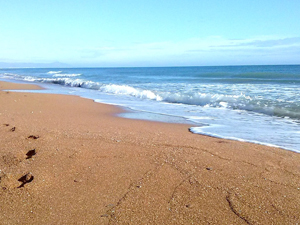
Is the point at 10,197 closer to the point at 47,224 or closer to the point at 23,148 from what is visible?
the point at 47,224

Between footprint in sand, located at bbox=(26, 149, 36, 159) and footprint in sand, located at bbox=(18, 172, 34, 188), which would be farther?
footprint in sand, located at bbox=(26, 149, 36, 159)

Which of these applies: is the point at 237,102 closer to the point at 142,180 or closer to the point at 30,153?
the point at 142,180

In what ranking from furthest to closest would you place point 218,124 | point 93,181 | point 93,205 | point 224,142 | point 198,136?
1. point 218,124
2. point 198,136
3. point 224,142
4. point 93,181
5. point 93,205

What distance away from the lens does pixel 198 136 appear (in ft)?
17.2

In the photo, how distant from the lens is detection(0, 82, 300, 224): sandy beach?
248cm

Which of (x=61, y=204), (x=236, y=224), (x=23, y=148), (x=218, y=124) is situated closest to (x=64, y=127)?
(x=23, y=148)

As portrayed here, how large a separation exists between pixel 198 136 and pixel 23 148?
301 centimetres

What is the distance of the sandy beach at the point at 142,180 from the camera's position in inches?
97.5

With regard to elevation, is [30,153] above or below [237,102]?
above

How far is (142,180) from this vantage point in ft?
10.2

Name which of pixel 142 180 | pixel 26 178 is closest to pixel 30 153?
pixel 26 178

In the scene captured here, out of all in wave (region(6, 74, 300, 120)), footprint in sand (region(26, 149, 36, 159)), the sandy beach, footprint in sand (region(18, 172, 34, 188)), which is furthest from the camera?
wave (region(6, 74, 300, 120))

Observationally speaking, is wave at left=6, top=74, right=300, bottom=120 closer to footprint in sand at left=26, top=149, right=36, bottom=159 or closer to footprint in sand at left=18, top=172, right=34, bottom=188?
footprint in sand at left=26, top=149, right=36, bottom=159

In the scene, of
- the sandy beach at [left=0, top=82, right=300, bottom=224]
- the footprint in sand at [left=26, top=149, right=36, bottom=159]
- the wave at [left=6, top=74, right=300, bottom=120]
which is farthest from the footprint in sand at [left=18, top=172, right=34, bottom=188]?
the wave at [left=6, top=74, right=300, bottom=120]
